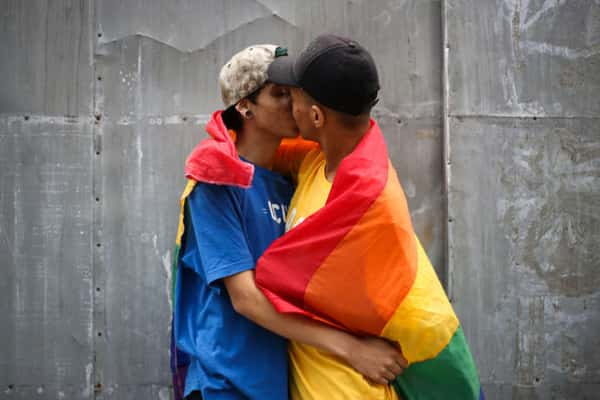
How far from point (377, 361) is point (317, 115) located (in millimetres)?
774

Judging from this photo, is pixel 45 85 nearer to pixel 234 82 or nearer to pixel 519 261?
pixel 234 82

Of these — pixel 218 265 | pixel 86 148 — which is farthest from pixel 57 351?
Answer: pixel 218 265

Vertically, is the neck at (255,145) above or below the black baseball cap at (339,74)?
below

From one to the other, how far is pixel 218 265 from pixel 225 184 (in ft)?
0.83

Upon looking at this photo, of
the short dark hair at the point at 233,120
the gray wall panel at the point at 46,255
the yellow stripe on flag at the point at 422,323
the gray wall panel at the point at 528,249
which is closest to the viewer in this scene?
the yellow stripe on flag at the point at 422,323

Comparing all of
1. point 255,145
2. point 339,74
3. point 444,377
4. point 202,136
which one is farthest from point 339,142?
point 202,136

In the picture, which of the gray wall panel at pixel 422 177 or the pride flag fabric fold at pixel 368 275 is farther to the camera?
the gray wall panel at pixel 422 177

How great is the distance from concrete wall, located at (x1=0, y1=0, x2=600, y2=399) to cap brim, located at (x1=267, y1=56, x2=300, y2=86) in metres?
1.09

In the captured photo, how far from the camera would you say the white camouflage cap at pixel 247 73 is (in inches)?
76.6

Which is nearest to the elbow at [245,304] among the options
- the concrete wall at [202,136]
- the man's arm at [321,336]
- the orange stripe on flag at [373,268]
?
the man's arm at [321,336]

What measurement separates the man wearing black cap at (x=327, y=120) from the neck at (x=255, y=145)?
0.20 meters

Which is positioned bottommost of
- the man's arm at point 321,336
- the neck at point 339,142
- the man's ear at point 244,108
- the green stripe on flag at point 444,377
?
the green stripe on flag at point 444,377

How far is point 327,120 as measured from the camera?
179 centimetres

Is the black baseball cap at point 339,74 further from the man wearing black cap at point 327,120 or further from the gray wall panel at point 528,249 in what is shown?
the gray wall panel at point 528,249
